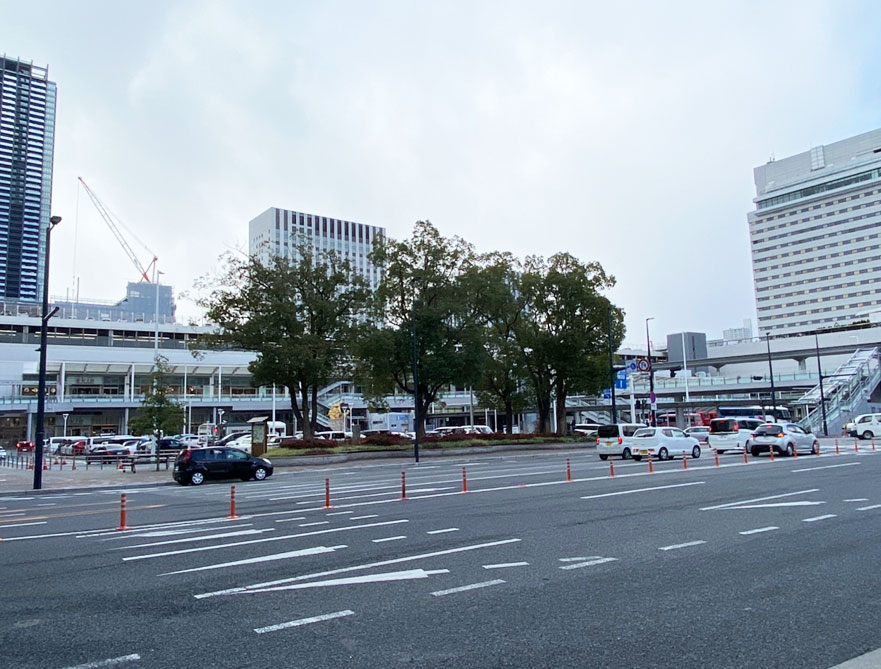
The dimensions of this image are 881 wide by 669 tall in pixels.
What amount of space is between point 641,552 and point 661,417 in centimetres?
8659

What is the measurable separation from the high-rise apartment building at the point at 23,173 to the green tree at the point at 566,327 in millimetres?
137423

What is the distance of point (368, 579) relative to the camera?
28.0ft

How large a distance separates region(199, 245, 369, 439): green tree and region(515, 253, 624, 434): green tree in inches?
513

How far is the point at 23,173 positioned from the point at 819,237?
180315 millimetres

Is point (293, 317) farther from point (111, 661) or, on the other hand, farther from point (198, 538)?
point (111, 661)

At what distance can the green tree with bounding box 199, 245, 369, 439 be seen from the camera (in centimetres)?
4131

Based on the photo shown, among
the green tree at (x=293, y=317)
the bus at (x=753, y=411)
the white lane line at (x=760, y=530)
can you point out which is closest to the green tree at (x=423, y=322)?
the green tree at (x=293, y=317)

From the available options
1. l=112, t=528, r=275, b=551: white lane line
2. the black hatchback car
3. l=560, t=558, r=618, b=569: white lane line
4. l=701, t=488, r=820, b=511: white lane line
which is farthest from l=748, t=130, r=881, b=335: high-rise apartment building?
l=112, t=528, r=275, b=551: white lane line

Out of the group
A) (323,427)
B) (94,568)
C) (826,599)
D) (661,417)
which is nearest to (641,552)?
(826,599)

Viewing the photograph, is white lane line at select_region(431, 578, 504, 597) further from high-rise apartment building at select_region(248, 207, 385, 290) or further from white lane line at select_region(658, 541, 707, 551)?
high-rise apartment building at select_region(248, 207, 385, 290)

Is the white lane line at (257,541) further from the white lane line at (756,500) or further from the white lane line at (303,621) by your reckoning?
the white lane line at (756,500)

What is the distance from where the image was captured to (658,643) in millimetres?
5906

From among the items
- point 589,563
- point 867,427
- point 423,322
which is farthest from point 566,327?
point 589,563

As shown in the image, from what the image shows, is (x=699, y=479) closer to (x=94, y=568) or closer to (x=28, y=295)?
(x=94, y=568)
